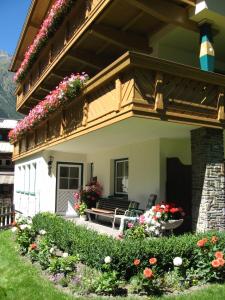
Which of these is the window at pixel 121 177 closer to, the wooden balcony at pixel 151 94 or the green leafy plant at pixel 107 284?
the wooden balcony at pixel 151 94

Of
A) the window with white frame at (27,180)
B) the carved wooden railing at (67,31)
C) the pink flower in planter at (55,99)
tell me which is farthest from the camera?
the window with white frame at (27,180)

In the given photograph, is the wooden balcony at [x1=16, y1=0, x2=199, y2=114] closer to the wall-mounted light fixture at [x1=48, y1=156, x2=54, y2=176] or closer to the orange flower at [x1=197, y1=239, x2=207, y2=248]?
the wall-mounted light fixture at [x1=48, y1=156, x2=54, y2=176]

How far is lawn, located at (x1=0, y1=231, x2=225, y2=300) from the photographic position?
6740mm

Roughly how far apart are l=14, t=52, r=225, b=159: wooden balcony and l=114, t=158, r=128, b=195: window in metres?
3.85

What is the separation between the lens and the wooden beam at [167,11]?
9938 millimetres

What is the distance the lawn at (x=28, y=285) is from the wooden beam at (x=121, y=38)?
684cm

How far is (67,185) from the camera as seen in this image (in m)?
17.7

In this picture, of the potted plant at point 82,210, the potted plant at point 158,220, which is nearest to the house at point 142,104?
the potted plant at point 158,220

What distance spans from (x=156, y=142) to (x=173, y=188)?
1460 mm

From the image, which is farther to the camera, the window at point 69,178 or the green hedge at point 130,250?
the window at point 69,178

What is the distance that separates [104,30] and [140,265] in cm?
733

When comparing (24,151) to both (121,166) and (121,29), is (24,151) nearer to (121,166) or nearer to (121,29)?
(121,166)

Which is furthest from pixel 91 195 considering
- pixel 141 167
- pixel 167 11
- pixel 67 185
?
pixel 167 11

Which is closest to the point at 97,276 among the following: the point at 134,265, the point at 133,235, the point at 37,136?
the point at 134,265
